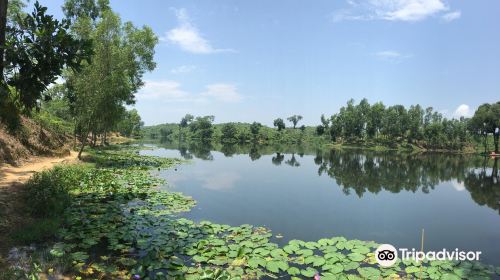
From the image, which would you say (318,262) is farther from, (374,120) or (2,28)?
(374,120)

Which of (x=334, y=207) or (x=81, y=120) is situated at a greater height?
(x=81, y=120)

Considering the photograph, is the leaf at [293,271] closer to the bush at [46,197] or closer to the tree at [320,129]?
the bush at [46,197]

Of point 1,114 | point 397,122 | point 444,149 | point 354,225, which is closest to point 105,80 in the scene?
point 1,114

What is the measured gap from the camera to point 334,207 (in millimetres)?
18891

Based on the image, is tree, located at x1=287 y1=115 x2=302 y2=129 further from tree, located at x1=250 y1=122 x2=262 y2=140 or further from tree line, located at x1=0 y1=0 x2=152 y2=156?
tree line, located at x1=0 y1=0 x2=152 y2=156

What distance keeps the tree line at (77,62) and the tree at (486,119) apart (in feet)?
269

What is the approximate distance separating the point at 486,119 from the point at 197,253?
309 feet

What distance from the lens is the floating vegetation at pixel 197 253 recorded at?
8.52 metres

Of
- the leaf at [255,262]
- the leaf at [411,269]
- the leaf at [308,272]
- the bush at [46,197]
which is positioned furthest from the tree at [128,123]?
the leaf at [411,269]

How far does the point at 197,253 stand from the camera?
32.2ft

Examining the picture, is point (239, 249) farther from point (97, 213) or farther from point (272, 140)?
point (272, 140)

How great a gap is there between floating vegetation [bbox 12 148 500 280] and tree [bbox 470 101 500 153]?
3451 inches

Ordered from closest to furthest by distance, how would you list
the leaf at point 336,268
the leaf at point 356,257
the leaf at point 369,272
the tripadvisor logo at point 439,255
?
the leaf at point 369,272 < the leaf at point 336,268 < the leaf at point 356,257 < the tripadvisor logo at point 439,255

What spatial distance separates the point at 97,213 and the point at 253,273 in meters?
7.51
